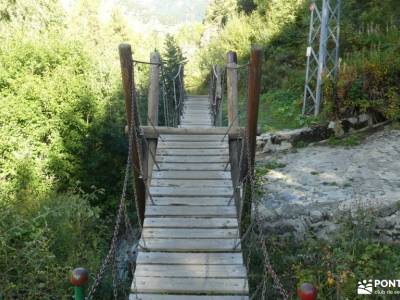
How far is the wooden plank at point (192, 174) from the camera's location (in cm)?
508

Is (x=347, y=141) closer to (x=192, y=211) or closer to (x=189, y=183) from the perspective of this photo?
(x=189, y=183)

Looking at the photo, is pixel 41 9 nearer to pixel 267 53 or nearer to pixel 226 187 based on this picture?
pixel 267 53

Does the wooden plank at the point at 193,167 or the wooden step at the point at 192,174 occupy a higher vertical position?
the wooden plank at the point at 193,167

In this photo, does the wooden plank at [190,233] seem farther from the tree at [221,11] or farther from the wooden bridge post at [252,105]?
the tree at [221,11]

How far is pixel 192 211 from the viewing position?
4574 millimetres

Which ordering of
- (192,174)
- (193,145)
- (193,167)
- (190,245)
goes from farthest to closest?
(193,145) → (193,167) → (192,174) → (190,245)

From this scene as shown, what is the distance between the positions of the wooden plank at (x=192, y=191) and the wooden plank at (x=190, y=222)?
1.25 feet

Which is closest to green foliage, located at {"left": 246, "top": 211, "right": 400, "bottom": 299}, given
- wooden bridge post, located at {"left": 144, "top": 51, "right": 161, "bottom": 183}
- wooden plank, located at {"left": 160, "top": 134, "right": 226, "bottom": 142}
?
wooden plank, located at {"left": 160, "top": 134, "right": 226, "bottom": 142}

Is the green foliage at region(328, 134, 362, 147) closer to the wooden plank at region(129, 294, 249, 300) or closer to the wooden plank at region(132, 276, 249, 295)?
the wooden plank at region(132, 276, 249, 295)

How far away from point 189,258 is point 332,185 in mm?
3640

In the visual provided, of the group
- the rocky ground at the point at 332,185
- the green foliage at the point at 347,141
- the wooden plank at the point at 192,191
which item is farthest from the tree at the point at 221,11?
the wooden plank at the point at 192,191

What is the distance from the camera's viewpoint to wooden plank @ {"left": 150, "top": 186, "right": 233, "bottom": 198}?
4.80m

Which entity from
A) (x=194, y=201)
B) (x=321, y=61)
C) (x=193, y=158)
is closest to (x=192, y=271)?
(x=194, y=201)

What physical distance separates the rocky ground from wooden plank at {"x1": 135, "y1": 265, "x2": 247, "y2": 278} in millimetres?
2279
